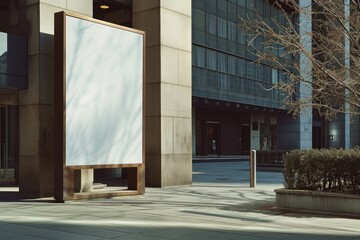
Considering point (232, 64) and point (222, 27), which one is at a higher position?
point (222, 27)

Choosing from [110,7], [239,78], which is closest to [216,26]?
[239,78]

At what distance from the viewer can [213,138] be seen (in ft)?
156

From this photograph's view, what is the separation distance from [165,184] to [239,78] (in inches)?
1008

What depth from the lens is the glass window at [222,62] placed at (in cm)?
3847

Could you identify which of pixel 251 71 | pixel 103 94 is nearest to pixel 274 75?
pixel 251 71

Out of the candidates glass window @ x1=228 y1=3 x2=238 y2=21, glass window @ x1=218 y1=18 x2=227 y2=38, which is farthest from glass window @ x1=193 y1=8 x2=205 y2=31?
glass window @ x1=228 y1=3 x2=238 y2=21

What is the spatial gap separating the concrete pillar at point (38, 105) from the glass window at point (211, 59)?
2397 centimetres

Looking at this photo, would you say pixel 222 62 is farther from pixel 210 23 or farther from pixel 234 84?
pixel 210 23

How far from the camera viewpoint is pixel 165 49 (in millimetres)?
16719

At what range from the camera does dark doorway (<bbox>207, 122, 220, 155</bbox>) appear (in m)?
46.5

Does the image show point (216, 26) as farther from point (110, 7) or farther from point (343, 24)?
point (343, 24)

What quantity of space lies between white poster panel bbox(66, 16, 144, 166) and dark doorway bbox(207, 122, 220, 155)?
105ft

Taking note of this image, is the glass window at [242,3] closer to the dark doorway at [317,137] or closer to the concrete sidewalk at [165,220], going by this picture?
the dark doorway at [317,137]

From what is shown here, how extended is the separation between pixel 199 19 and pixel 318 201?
91.0 feet
